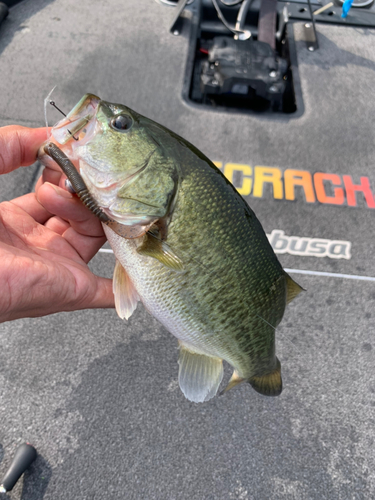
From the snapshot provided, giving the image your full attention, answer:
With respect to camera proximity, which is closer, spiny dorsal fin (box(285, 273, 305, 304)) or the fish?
the fish

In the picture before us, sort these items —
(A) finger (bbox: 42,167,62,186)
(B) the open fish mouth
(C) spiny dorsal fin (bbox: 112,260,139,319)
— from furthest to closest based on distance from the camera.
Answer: (A) finger (bbox: 42,167,62,186)
(C) spiny dorsal fin (bbox: 112,260,139,319)
(B) the open fish mouth

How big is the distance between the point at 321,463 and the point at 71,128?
226 cm

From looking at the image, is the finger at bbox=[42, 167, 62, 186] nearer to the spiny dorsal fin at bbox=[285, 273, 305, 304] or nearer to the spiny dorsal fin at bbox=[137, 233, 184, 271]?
the spiny dorsal fin at bbox=[137, 233, 184, 271]

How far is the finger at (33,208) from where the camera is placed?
202 cm

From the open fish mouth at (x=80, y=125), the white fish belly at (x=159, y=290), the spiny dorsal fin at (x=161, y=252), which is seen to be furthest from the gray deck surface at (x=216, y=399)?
the open fish mouth at (x=80, y=125)

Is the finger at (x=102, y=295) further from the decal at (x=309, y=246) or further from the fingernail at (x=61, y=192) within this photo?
the decal at (x=309, y=246)

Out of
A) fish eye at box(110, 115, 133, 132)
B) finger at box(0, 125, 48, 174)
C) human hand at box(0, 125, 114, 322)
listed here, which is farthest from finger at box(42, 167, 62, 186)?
fish eye at box(110, 115, 133, 132)

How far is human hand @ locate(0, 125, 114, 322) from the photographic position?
1.51 metres

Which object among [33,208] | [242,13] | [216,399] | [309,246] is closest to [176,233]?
[33,208]

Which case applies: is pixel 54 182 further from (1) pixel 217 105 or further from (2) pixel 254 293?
(1) pixel 217 105

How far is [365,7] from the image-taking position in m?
4.47

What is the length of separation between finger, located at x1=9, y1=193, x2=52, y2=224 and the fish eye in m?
0.86

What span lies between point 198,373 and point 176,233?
780 millimetres

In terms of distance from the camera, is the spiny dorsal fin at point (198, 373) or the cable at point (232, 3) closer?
the spiny dorsal fin at point (198, 373)
